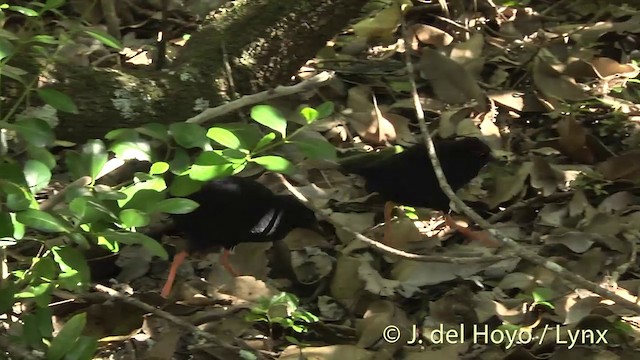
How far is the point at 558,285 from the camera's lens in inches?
122

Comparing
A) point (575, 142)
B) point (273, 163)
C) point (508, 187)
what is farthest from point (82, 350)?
point (575, 142)

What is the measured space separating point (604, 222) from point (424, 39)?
198 centimetres

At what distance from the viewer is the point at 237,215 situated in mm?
3328

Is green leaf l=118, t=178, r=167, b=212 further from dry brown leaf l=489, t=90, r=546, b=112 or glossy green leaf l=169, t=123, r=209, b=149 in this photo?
dry brown leaf l=489, t=90, r=546, b=112

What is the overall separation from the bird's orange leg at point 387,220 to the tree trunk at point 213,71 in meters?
0.79

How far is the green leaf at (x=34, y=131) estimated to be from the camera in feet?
6.54

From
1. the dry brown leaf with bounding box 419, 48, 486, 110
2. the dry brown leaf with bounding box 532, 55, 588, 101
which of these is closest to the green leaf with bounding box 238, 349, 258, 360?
the dry brown leaf with bounding box 419, 48, 486, 110

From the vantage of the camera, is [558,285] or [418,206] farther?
[418,206]

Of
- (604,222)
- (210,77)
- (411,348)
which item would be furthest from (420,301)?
(210,77)

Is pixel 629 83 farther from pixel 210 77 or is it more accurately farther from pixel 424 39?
pixel 210 77

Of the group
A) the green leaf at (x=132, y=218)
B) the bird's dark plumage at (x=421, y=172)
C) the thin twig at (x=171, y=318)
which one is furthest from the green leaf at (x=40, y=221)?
the bird's dark plumage at (x=421, y=172)

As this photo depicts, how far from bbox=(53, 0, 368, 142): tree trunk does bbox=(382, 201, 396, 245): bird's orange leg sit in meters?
0.79

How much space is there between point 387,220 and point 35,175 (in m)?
1.94

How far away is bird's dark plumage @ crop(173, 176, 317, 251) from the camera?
3.28m
